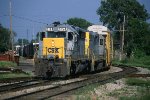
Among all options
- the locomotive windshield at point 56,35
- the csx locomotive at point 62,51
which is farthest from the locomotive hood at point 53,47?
the locomotive windshield at point 56,35

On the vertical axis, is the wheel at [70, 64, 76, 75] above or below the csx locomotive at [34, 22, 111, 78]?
below

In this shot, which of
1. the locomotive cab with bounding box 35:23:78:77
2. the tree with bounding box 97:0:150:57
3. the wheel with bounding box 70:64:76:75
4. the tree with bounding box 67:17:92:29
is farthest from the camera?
the tree with bounding box 67:17:92:29

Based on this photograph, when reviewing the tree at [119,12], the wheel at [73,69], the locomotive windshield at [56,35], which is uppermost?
the tree at [119,12]

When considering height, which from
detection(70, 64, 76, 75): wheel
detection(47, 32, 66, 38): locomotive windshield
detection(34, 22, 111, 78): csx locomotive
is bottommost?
detection(70, 64, 76, 75): wheel

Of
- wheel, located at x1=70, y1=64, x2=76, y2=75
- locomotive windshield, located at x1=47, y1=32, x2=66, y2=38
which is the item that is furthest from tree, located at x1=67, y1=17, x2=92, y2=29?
locomotive windshield, located at x1=47, y1=32, x2=66, y2=38

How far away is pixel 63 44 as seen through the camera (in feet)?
84.8

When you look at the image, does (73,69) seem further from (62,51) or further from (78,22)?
(78,22)

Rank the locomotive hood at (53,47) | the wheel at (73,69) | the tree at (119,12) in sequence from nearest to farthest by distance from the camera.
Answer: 1. the locomotive hood at (53,47)
2. the wheel at (73,69)
3. the tree at (119,12)

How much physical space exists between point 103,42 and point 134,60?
3110cm

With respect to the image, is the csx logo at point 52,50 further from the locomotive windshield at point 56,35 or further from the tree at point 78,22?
the tree at point 78,22

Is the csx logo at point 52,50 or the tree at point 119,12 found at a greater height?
the tree at point 119,12

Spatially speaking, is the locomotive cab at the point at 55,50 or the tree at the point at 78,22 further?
the tree at the point at 78,22

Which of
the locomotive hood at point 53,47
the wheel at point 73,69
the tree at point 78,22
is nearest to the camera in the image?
the locomotive hood at point 53,47

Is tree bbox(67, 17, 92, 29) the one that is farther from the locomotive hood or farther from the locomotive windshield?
the locomotive hood
